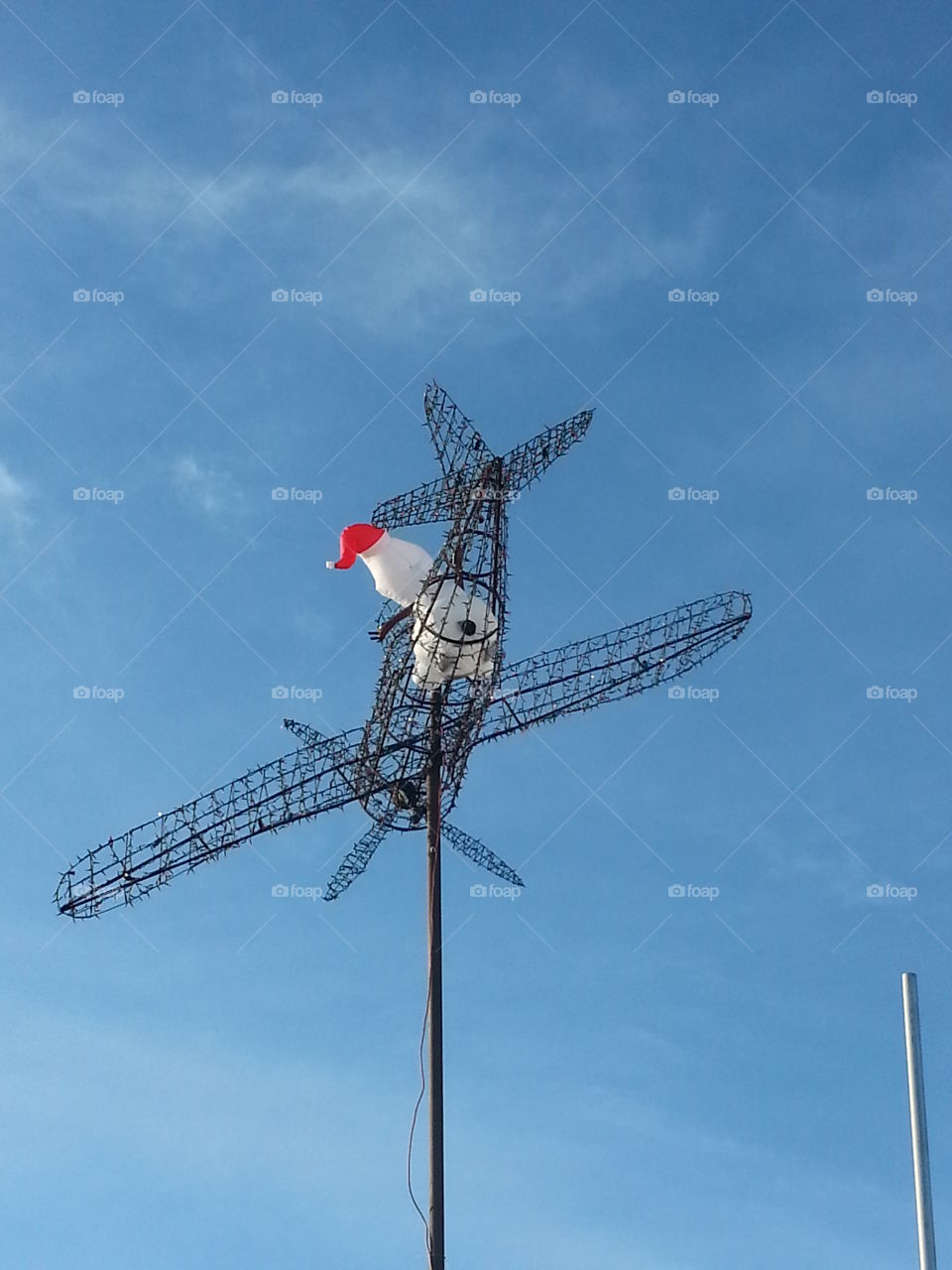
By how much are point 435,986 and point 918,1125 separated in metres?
15.2

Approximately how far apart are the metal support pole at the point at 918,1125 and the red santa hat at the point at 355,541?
1992 cm

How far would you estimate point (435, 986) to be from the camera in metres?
50.8

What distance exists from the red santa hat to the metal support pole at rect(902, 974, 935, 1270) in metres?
19.9

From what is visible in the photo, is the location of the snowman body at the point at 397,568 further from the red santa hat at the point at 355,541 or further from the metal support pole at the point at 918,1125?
the metal support pole at the point at 918,1125

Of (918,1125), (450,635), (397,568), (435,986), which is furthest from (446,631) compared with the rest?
(918,1125)

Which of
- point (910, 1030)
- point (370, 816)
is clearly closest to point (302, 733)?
point (370, 816)

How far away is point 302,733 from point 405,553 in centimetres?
627

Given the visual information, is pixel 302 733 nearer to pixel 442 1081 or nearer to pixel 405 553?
pixel 405 553

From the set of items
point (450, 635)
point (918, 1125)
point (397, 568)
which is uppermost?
point (397, 568)

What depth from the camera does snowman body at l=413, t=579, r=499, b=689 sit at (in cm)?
5191

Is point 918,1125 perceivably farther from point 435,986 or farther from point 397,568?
point 397,568

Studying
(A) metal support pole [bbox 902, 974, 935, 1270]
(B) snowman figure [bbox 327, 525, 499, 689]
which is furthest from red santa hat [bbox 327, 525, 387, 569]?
(A) metal support pole [bbox 902, 974, 935, 1270]

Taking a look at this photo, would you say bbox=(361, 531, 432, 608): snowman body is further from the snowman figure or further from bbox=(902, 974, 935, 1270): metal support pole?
bbox=(902, 974, 935, 1270): metal support pole

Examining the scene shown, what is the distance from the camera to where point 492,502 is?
5312 cm
